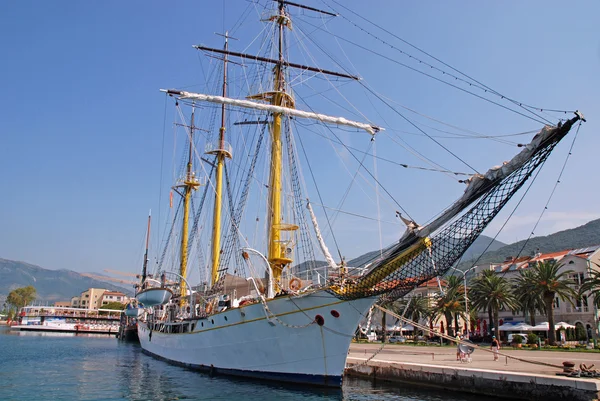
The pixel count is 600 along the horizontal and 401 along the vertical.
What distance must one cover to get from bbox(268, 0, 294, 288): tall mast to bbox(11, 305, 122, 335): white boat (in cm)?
9475

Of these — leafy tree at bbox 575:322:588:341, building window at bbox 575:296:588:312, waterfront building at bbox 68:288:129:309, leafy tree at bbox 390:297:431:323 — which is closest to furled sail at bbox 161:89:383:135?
leafy tree at bbox 390:297:431:323

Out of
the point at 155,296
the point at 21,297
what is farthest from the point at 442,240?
the point at 21,297

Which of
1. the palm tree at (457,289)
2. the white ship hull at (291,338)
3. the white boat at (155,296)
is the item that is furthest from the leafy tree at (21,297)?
the white ship hull at (291,338)

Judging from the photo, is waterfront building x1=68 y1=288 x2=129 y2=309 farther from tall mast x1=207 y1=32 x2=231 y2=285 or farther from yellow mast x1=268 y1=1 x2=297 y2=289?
yellow mast x1=268 y1=1 x2=297 y2=289

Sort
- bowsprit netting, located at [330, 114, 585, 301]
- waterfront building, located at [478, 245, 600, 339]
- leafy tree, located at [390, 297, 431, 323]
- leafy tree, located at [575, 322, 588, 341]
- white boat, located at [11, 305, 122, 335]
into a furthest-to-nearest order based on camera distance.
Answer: white boat, located at [11, 305, 122, 335] < leafy tree, located at [390, 297, 431, 323] < waterfront building, located at [478, 245, 600, 339] < leafy tree, located at [575, 322, 588, 341] < bowsprit netting, located at [330, 114, 585, 301]

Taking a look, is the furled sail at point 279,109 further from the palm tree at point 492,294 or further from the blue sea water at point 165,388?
the palm tree at point 492,294

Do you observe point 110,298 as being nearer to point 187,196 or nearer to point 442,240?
point 187,196

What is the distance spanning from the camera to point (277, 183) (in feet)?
85.9

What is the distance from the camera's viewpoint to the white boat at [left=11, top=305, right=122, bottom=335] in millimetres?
110062

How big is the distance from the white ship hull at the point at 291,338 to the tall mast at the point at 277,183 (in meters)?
2.85

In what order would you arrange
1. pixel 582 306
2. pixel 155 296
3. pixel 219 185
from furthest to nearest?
pixel 582 306 < pixel 219 185 < pixel 155 296

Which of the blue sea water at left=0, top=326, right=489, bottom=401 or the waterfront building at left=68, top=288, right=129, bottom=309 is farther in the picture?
the waterfront building at left=68, top=288, right=129, bottom=309

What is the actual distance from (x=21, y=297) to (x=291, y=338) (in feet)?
535

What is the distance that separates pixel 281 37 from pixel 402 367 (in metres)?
20.9
